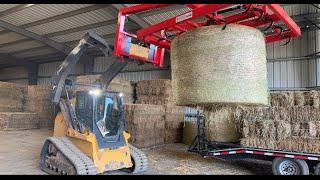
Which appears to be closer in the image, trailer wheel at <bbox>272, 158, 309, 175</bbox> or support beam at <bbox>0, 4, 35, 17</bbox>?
trailer wheel at <bbox>272, 158, 309, 175</bbox>

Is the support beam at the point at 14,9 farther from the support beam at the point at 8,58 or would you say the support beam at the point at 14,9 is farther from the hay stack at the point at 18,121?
the support beam at the point at 8,58

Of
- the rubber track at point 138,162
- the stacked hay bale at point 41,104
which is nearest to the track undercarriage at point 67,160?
the rubber track at point 138,162

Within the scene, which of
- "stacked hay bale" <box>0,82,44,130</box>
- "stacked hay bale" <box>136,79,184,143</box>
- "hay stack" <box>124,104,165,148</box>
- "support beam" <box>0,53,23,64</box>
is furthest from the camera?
"support beam" <box>0,53,23,64</box>

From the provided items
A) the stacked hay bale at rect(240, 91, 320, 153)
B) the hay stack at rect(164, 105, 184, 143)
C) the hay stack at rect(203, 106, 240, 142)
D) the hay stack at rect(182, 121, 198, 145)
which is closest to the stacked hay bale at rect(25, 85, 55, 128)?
the hay stack at rect(164, 105, 184, 143)

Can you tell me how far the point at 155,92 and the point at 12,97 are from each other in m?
8.33

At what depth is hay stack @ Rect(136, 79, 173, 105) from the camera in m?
15.3

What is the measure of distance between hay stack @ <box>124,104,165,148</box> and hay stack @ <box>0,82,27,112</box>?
8826mm

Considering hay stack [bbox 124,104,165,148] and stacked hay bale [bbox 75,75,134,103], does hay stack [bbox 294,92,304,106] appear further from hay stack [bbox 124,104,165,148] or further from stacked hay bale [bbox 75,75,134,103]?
stacked hay bale [bbox 75,75,134,103]

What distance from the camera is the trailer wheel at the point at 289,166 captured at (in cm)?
774

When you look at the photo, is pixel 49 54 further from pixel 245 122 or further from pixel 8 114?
pixel 245 122

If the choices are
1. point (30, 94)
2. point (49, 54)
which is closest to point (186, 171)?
point (30, 94)

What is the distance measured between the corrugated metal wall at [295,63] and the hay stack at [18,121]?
12.2 metres

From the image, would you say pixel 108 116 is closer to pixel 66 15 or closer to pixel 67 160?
pixel 67 160

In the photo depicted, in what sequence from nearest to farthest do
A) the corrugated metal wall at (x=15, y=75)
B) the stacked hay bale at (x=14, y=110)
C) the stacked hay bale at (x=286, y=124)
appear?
the stacked hay bale at (x=286, y=124) < the stacked hay bale at (x=14, y=110) < the corrugated metal wall at (x=15, y=75)
